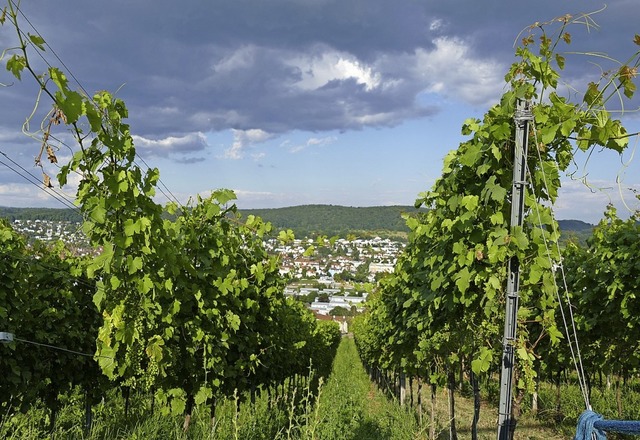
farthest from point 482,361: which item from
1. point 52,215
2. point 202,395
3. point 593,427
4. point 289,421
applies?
point 52,215

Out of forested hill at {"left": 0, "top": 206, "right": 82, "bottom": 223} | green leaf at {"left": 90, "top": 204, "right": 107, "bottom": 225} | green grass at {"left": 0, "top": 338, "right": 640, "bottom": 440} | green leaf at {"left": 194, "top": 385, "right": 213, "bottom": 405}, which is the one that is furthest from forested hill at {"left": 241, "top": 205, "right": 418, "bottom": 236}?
green leaf at {"left": 90, "top": 204, "right": 107, "bottom": 225}

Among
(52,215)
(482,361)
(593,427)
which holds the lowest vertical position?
(482,361)

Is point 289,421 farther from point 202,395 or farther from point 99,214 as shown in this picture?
point 99,214

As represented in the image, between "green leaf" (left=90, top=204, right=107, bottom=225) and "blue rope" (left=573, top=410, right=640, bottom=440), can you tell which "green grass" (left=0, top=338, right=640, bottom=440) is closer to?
"green leaf" (left=90, top=204, right=107, bottom=225)

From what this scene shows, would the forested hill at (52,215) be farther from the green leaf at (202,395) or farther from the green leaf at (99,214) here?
the green leaf at (202,395)

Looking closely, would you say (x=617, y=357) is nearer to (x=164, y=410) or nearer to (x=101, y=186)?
(x=164, y=410)

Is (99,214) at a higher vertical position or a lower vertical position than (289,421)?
higher

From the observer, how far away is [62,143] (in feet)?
10.6

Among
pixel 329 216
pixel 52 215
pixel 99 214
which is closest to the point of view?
pixel 99 214

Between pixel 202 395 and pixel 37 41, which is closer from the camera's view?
pixel 37 41

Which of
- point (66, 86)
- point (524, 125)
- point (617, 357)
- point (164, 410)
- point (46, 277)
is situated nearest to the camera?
point (66, 86)

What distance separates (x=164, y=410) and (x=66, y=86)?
13.9ft

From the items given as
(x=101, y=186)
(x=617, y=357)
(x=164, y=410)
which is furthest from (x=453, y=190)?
(x=617, y=357)

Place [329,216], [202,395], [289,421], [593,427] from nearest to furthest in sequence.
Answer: [593,427] < [289,421] < [202,395] < [329,216]
